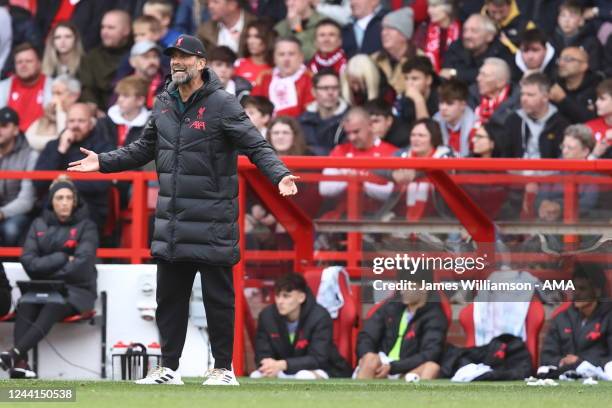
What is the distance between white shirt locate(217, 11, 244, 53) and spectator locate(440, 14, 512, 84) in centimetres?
239

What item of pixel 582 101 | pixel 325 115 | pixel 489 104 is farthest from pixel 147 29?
pixel 582 101

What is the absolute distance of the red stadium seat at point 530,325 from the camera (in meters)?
12.4

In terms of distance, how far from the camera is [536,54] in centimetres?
1553

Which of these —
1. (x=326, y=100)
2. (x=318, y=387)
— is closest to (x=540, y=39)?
(x=326, y=100)

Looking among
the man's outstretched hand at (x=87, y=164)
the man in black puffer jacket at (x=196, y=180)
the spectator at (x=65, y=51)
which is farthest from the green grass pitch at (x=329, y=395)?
the spectator at (x=65, y=51)

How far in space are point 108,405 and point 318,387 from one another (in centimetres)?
219

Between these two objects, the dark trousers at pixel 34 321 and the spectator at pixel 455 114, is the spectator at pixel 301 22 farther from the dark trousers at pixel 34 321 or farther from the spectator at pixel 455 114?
the dark trousers at pixel 34 321

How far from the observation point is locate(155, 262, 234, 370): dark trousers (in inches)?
412

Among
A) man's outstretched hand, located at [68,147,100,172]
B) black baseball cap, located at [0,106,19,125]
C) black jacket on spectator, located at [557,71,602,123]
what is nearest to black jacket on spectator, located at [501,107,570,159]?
black jacket on spectator, located at [557,71,602,123]

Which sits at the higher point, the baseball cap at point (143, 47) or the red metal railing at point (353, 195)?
the baseball cap at point (143, 47)

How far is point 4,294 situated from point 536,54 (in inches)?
221

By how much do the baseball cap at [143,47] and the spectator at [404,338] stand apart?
5.15 meters

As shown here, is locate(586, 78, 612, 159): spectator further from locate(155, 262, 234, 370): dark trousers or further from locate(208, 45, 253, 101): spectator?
locate(155, 262, 234, 370): dark trousers

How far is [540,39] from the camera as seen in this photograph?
50.9ft
